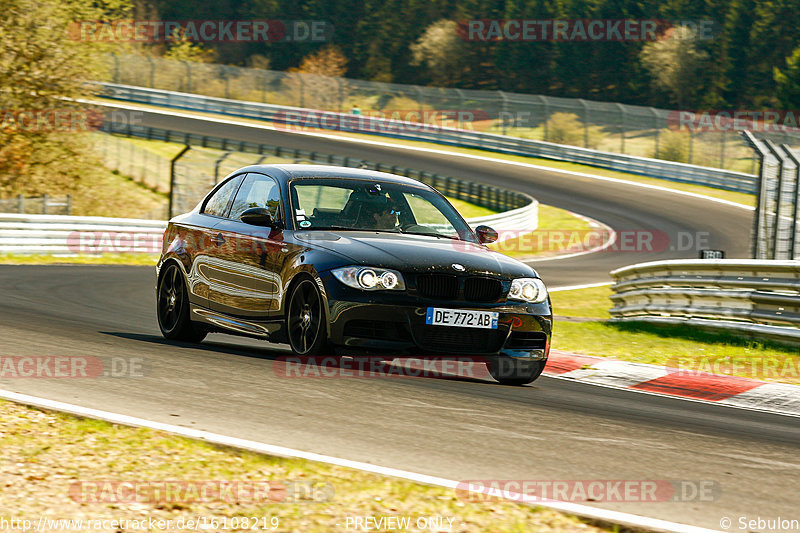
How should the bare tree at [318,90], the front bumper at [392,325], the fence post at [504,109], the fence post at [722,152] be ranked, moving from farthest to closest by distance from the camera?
the bare tree at [318,90] → the fence post at [504,109] → the fence post at [722,152] → the front bumper at [392,325]

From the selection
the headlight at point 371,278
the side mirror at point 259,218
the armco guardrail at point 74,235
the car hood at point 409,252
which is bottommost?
the armco guardrail at point 74,235

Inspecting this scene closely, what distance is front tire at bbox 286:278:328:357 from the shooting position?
7.93m

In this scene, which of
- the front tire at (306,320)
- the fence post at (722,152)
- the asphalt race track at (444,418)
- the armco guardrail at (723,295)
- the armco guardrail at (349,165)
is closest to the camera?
the asphalt race track at (444,418)

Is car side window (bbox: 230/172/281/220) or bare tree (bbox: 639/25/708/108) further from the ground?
bare tree (bbox: 639/25/708/108)

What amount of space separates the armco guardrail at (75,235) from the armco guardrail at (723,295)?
1247 cm

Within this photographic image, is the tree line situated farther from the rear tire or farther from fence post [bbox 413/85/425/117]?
the rear tire

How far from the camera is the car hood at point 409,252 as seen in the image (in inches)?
313

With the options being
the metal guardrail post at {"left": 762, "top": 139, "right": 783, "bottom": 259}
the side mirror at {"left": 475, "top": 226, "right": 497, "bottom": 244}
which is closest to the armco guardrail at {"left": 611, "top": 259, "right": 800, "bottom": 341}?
the metal guardrail post at {"left": 762, "top": 139, "right": 783, "bottom": 259}

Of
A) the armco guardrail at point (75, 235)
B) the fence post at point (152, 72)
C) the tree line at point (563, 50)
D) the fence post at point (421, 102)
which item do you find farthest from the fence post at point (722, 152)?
the fence post at point (152, 72)

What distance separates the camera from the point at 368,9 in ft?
309

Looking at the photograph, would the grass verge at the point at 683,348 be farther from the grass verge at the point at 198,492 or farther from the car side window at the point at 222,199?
the grass verge at the point at 198,492

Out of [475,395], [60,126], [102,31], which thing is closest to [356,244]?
[475,395]

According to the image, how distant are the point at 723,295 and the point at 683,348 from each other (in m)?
1.28

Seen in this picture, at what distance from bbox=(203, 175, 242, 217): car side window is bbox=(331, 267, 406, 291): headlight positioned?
2.30 metres
